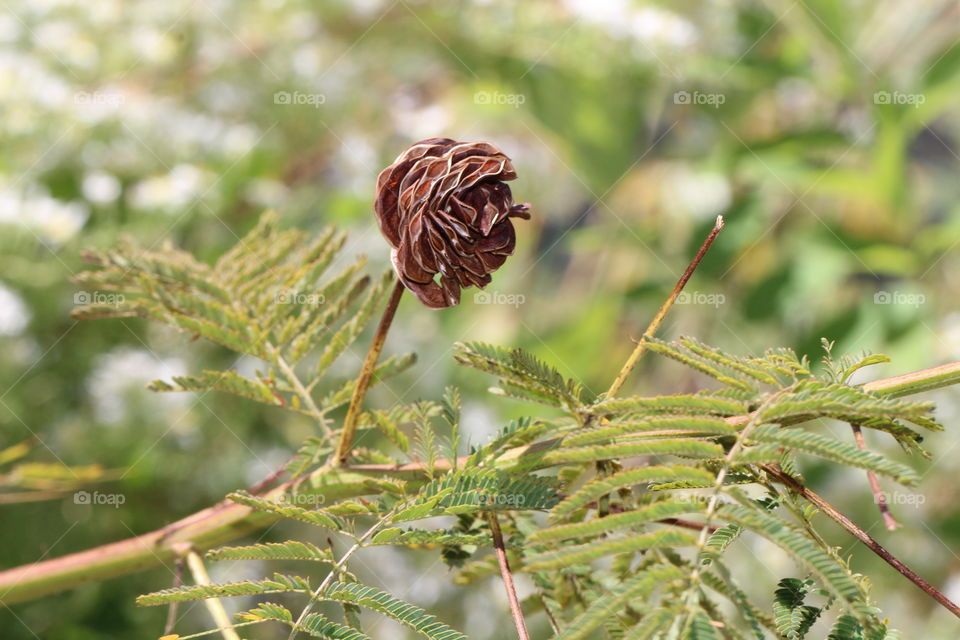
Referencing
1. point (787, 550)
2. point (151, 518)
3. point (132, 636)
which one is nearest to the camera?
point (787, 550)

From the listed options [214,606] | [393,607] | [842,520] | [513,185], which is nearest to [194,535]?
[214,606]

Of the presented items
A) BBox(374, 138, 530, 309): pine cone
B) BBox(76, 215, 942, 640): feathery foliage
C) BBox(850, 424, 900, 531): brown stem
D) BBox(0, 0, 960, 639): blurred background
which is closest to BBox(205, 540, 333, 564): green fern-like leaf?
BBox(76, 215, 942, 640): feathery foliage

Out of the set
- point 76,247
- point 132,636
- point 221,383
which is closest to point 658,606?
point 221,383

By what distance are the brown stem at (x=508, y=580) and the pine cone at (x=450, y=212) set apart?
0.10m

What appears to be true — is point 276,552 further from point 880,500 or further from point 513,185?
point 513,185

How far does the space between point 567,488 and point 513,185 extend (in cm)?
102

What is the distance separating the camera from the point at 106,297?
912 millimetres

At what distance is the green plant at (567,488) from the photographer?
313 millimetres

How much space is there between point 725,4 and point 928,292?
54 cm

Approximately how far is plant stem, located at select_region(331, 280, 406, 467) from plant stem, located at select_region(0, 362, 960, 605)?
0.04 ft

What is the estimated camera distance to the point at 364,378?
16.3 inches

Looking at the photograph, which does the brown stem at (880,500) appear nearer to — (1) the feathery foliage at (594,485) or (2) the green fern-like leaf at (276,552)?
(1) the feathery foliage at (594,485)

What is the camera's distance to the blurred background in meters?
0.96

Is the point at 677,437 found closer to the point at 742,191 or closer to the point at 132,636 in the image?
the point at 132,636
